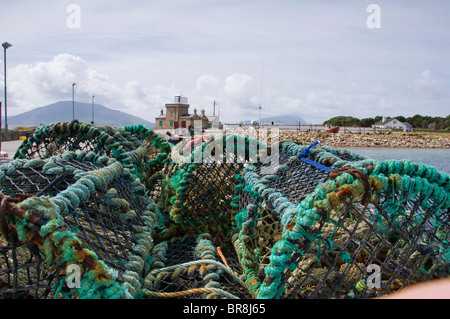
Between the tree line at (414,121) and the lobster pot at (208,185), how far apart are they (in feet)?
278

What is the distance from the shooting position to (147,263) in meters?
2.40

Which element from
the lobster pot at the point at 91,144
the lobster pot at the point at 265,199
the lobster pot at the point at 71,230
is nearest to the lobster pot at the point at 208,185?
the lobster pot at the point at 265,199

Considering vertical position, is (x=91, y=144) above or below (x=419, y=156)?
above

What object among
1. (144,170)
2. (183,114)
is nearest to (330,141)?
(183,114)

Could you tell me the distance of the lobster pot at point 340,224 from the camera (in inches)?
65.9

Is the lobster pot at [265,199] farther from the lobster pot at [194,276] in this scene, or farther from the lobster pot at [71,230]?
the lobster pot at [71,230]

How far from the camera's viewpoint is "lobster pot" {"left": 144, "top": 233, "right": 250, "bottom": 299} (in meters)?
2.07

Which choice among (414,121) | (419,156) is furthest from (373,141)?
(414,121)

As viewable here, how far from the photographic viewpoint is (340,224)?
1.69 metres

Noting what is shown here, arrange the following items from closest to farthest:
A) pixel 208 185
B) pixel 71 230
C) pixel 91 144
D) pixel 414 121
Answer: pixel 71 230, pixel 208 185, pixel 91 144, pixel 414 121

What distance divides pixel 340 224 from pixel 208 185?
5.42ft

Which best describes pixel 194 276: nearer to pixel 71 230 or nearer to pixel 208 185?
pixel 71 230
